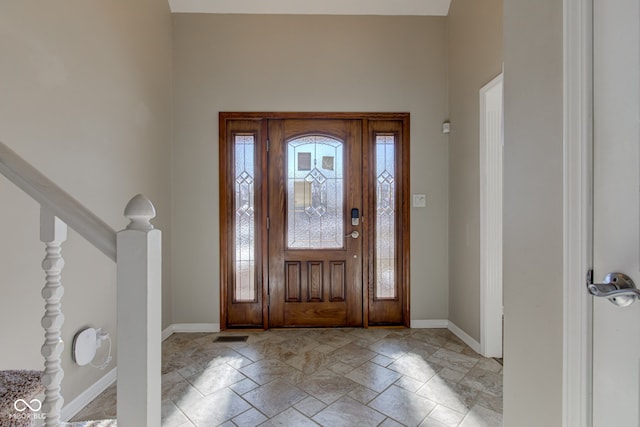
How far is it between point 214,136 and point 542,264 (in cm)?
295

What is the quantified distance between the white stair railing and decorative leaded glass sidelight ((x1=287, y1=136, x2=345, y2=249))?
224cm

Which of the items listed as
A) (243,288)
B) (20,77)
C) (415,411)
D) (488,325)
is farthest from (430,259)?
(20,77)

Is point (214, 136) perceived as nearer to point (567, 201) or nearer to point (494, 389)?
point (567, 201)

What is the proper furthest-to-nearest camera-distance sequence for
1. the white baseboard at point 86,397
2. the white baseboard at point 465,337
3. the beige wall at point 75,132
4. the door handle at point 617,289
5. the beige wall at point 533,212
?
1. the white baseboard at point 465,337
2. the white baseboard at point 86,397
3. the beige wall at point 75,132
4. the beige wall at point 533,212
5. the door handle at point 617,289

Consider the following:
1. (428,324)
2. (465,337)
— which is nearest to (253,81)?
(428,324)

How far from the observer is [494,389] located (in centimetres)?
200

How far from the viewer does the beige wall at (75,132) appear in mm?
1410

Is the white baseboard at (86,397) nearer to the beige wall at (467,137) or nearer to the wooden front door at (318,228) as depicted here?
the wooden front door at (318,228)

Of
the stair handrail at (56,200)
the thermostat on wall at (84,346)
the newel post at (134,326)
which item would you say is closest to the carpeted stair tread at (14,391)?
the newel post at (134,326)

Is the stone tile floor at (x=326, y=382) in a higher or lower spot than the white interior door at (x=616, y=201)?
lower

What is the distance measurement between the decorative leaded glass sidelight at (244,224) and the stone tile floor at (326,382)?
1.74 ft

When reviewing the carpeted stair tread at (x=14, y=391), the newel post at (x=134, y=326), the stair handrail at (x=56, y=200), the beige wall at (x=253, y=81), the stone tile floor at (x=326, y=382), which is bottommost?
the stone tile floor at (x=326, y=382)

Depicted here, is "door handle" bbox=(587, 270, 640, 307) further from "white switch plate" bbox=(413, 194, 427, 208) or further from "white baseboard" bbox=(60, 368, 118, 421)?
"white baseboard" bbox=(60, 368, 118, 421)

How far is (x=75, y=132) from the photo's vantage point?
1798 millimetres
